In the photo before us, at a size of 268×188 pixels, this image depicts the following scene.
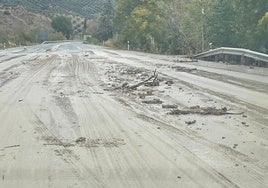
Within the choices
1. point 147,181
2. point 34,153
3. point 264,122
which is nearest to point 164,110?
point 264,122

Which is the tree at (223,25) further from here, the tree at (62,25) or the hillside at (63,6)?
the hillside at (63,6)

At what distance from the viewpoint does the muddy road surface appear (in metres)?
5.24

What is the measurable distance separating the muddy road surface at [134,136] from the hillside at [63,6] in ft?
396

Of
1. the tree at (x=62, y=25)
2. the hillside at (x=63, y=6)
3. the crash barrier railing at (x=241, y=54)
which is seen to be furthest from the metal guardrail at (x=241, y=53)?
the hillside at (x=63, y=6)

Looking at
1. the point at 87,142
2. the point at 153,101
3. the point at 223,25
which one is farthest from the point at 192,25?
the point at 87,142

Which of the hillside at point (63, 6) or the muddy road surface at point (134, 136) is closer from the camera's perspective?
the muddy road surface at point (134, 136)

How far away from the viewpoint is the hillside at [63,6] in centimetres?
13525

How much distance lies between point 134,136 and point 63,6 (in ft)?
491

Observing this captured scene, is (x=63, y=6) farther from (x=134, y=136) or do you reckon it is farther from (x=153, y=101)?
(x=134, y=136)

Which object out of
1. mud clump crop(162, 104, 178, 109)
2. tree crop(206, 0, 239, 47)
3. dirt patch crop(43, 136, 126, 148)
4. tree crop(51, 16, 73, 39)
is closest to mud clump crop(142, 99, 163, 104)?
mud clump crop(162, 104, 178, 109)

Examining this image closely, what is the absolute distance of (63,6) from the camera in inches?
5984

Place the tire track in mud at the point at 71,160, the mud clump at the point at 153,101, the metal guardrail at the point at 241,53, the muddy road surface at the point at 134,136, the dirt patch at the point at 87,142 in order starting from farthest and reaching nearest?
the metal guardrail at the point at 241,53, the mud clump at the point at 153,101, the dirt patch at the point at 87,142, the muddy road surface at the point at 134,136, the tire track in mud at the point at 71,160

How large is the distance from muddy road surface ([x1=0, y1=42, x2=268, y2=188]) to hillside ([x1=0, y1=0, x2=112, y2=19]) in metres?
121

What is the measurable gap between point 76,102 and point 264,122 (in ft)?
14.2
